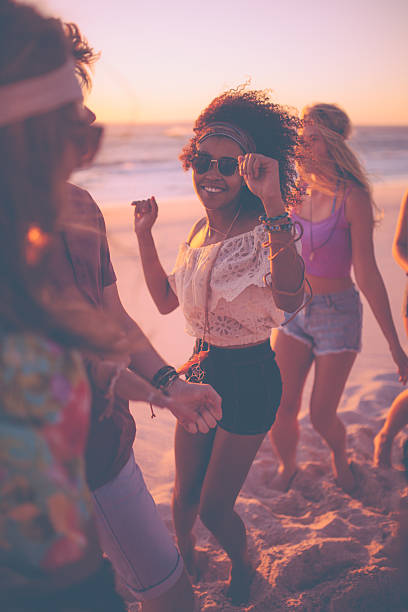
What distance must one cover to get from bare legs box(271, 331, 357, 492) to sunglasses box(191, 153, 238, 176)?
132cm

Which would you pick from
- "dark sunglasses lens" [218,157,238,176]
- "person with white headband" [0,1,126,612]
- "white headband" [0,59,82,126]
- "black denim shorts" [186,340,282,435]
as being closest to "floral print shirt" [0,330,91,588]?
"person with white headband" [0,1,126,612]

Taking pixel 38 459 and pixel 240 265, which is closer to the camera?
pixel 38 459

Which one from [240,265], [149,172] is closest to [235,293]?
[240,265]

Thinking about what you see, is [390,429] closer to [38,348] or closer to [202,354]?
[202,354]

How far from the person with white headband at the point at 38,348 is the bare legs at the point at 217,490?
120cm

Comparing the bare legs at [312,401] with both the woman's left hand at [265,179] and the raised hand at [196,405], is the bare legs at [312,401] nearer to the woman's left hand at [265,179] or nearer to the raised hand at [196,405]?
the woman's left hand at [265,179]

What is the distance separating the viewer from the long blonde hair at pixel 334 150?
2.91m

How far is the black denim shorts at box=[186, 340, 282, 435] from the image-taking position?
212 centimetres

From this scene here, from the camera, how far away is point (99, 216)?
174 cm

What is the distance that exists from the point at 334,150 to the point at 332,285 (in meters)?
0.87

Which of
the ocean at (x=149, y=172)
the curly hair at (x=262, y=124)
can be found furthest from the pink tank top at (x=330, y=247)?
the ocean at (x=149, y=172)

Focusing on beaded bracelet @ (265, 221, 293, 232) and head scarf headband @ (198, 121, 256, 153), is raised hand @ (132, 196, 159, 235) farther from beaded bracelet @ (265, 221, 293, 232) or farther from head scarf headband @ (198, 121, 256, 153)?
beaded bracelet @ (265, 221, 293, 232)

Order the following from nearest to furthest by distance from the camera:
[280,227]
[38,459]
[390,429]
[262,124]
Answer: [38,459] < [280,227] < [262,124] < [390,429]

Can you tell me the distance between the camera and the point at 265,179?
6.23 feet
